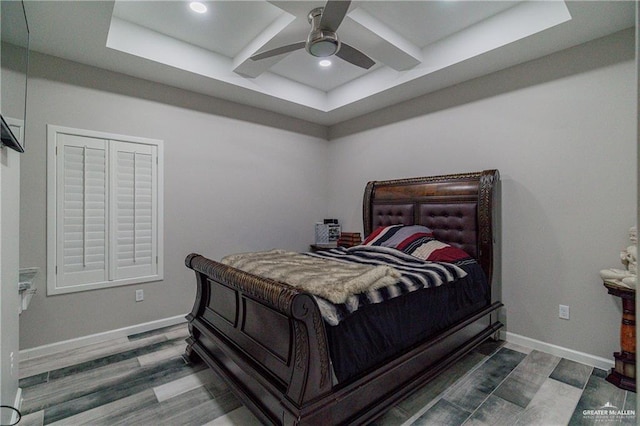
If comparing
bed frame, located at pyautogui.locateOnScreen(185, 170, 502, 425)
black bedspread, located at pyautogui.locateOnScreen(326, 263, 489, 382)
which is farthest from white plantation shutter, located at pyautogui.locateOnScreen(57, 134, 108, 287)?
black bedspread, located at pyautogui.locateOnScreen(326, 263, 489, 382)

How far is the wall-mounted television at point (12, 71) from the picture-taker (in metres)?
1.40

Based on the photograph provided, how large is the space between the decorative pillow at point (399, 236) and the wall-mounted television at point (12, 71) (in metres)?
2.94

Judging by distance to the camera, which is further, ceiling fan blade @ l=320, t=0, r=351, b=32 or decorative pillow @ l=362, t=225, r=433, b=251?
decorative pillow @ l=362, t=225, r=433, b=251

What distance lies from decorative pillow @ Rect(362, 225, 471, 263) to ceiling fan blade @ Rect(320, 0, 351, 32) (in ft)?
6.73

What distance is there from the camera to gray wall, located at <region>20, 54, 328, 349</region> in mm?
2707

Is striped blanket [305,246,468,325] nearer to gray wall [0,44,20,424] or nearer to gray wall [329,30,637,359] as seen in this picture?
gray wall [329,30,637,359]

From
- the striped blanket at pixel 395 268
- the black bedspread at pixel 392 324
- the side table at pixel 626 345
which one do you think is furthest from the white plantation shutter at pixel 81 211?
the side table at pixel 626 345

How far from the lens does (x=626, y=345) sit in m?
2.21

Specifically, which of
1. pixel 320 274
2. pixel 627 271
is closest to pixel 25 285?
pixel 320 274

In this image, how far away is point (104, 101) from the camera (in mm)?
3035

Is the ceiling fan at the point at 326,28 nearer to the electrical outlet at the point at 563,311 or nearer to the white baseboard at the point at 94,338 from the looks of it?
the electrical outlet at the point at 563,311

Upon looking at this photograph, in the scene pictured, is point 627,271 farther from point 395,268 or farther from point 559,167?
point 395,268

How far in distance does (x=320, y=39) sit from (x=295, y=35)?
0.84m

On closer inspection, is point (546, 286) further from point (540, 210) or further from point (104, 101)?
point (104, 101)
